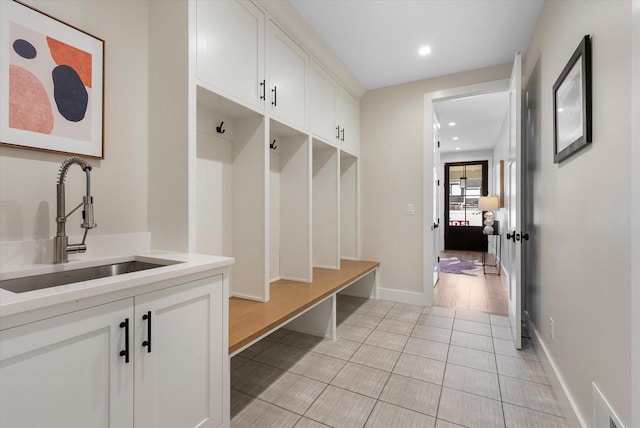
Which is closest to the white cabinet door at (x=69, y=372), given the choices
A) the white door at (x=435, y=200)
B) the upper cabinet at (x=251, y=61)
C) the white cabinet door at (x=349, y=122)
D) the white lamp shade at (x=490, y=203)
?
the upper cabinet at (x=251, y=61)

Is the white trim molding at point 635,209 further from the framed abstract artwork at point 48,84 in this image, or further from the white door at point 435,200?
the white door at point 435,200

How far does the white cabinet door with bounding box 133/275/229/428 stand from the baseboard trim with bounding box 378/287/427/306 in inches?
104

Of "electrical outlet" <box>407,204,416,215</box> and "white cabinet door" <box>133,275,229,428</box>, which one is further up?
"electrical outlet" <box>407,204,416,215</box>

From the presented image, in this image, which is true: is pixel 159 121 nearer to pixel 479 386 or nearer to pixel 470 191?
pixel 479 386

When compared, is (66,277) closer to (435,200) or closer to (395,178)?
(395,178)

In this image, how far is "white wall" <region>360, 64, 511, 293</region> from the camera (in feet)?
11.6

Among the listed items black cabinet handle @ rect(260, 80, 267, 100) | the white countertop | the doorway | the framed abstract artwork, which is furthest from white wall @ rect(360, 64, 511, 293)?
the doorway

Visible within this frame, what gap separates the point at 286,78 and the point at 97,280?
6.56 ft

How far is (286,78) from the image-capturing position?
2420 millimetres

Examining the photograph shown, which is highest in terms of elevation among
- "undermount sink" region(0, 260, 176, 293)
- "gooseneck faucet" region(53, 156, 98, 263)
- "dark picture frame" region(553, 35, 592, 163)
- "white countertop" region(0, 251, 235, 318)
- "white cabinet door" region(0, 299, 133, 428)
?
"dark picture frame" region(553, 35, 592, 163)

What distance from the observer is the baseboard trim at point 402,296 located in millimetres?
3536

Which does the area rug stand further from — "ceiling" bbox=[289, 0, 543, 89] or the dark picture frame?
the dark picture frame

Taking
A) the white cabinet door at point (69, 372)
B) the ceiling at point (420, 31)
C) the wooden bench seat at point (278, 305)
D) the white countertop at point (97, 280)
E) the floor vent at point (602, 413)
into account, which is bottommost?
the floor vent at point (602, 413)

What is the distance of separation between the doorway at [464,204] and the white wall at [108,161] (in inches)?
319
